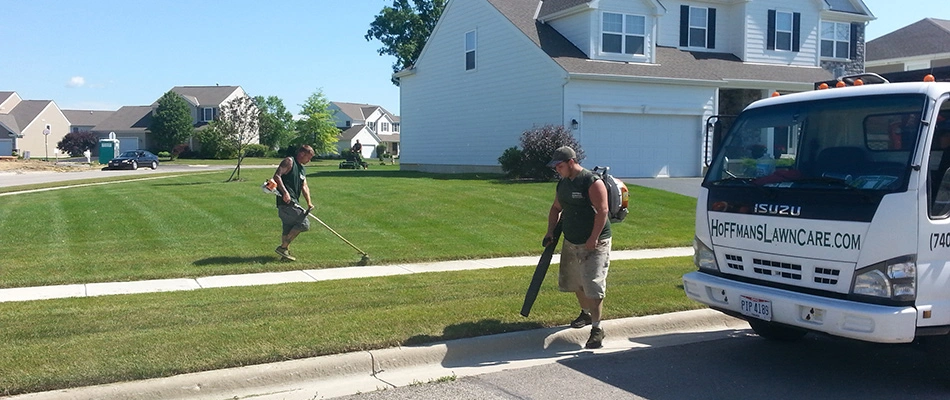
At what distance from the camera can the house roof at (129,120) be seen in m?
75.1

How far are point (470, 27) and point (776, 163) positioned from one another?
2279cm

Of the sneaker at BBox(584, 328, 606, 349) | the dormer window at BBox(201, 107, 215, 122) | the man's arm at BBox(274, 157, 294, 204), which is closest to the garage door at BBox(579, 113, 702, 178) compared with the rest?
the man's arm at BBox(274, 157, 294, 204)

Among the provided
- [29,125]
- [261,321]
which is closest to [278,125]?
[29,125]

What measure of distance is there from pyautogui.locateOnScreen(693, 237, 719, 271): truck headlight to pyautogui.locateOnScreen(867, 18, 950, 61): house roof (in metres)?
35.4

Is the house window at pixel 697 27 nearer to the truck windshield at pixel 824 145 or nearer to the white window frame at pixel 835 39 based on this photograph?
the white window frame at pixel 835 39

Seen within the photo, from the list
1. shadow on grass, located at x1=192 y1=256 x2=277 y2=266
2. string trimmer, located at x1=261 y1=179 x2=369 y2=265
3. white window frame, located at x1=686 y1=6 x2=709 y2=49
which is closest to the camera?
string trimmer, located at x1=261 y1=179 x2=369 y2=265

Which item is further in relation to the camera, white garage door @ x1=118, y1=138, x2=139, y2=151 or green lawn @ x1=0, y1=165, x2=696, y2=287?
white garage door @ x1=118, y1=138, x2=139, y2=151

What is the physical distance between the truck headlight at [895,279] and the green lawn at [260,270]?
2.95 m

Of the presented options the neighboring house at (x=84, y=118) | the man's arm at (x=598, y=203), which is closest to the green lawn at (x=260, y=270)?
the man's arm at (x=598, y=203)

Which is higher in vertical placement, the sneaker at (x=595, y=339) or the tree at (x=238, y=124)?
the tree at (x=238, y=124)

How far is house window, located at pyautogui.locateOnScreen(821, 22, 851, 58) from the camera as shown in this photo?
1217 inches

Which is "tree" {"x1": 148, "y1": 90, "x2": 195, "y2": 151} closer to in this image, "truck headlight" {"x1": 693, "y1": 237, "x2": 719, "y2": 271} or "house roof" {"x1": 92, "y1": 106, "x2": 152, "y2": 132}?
"house roof" {"x1": 92, "y1": 106, "x2": 152, "y2": 132}

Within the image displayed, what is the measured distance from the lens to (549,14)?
87.1 feet

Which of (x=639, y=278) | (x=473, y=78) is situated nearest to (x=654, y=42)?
(x=473, y=78)
